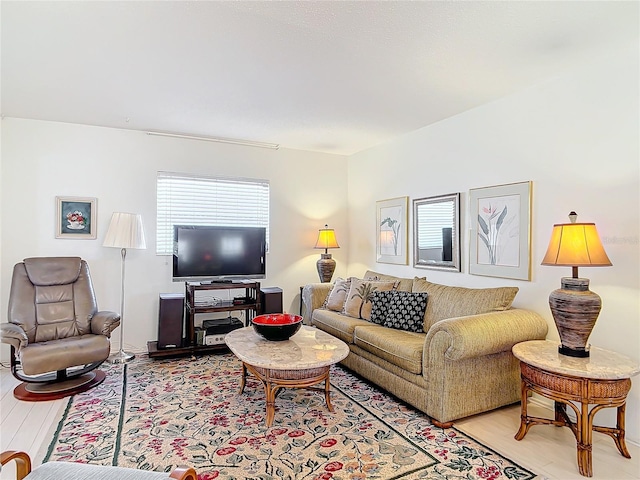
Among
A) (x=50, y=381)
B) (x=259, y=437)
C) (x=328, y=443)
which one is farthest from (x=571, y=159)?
(x=50, y=381)

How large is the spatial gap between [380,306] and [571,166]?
1.96 metres

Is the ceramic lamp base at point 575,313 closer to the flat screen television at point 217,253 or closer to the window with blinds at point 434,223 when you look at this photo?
the window with blinds at point 434,223

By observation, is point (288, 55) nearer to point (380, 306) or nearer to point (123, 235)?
point (380, 306)

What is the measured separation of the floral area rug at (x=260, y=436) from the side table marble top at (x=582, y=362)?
2.01ft

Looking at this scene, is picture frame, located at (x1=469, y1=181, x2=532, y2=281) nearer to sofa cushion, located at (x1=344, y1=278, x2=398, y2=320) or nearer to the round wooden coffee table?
sofa cushion, located at (x1=344, y1=278, x2=398, y2=320)

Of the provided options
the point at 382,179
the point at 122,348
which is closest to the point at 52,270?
the point at 122,348

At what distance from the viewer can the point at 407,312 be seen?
3.48m

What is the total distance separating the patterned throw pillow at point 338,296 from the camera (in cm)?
415

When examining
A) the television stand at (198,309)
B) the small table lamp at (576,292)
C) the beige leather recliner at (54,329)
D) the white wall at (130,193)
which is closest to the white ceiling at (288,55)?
the white wall at (130,193)

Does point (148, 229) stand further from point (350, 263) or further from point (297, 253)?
point (350, 263)

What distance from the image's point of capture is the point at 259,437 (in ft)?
8.09

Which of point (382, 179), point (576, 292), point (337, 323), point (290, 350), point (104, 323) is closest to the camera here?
point (576, 292)

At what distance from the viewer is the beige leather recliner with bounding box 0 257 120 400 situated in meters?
3.02

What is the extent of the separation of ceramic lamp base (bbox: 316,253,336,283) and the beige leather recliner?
2.45 meters
